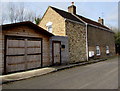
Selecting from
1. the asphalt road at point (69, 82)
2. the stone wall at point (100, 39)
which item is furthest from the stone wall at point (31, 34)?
the stone wall at point (100, 39)

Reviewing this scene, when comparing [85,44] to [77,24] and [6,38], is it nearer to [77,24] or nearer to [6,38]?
[77,24]

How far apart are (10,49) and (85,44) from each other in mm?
10829

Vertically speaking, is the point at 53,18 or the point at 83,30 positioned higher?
the point at 53,18

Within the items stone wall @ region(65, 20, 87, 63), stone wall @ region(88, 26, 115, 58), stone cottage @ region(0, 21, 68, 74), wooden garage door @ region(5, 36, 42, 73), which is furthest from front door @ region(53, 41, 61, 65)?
stone wall @ region(88, 26, 115, 58)

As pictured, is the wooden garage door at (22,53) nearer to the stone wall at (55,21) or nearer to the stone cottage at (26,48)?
the stone cottage at (26,48)

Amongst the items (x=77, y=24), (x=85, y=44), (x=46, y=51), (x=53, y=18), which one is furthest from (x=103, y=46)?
A: (x=46, y=51)

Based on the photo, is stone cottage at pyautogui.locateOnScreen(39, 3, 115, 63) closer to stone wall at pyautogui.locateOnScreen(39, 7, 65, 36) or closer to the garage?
stone wall at pyautogui.locateOnScreen(39, 7, 65, 36)

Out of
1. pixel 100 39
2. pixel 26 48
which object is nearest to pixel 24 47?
pixel 26 48

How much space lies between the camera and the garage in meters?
8.61

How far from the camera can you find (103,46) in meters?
21.5

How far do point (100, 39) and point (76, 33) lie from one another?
7.15m

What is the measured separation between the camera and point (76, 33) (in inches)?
613

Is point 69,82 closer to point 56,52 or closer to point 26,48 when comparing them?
point 26,48

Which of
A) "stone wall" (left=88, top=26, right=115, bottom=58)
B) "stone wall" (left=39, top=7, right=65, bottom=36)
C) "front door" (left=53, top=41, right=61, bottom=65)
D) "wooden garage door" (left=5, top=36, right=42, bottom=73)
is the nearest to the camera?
"wooden garage door" (left=5, top=36, right=42, bottom=73)
